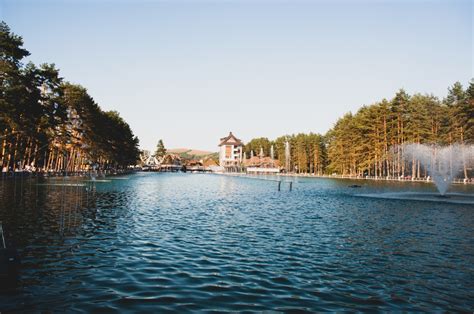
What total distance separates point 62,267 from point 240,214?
51.4 feet

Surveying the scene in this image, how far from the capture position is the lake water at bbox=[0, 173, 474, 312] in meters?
9.02

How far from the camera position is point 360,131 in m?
112

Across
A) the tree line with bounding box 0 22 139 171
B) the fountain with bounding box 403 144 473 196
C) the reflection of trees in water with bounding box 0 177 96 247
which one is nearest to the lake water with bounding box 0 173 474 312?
the reflection of trees in water with bounding box 0 177 96 247

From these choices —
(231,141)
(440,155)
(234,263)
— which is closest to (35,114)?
(234,263)

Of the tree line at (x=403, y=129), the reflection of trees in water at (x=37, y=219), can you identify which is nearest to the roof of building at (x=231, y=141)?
the tree line at (x=403, y=129)

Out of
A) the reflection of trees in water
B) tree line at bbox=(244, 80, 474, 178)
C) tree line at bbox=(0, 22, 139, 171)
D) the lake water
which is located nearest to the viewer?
the lake water

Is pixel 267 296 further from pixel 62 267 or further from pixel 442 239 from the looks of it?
pixel 442 239

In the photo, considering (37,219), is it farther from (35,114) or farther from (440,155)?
→ (440,155)

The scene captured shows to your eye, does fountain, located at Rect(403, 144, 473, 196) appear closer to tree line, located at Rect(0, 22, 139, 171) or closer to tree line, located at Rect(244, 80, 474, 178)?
tree line, located at Rect(244, 80, 474, 178)

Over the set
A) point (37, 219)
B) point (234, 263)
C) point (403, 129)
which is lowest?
point (234, 263)

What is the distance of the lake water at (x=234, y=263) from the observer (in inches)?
355

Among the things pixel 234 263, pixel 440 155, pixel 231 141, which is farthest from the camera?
pixel 231 141

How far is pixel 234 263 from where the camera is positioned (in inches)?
500

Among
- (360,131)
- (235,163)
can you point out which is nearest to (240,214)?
(360,131)
